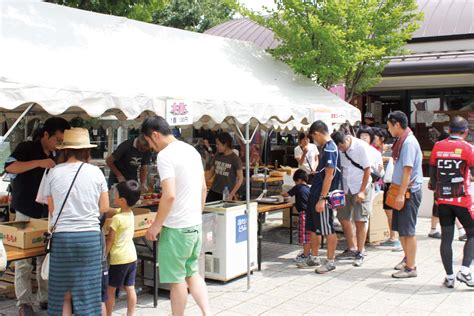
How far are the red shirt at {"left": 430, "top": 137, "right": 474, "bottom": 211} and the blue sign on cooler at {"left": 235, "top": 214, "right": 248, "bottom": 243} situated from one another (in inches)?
90.6

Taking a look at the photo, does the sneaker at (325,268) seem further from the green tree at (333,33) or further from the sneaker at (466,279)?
the green tree at (333,33)

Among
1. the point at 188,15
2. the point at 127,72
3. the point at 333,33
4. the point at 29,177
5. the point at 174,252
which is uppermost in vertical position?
the point at 188,15

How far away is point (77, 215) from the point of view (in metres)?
4.08

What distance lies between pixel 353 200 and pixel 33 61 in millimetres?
4576

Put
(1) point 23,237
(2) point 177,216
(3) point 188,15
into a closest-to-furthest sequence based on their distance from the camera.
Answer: (2) point 177,216 → (1) point 23,237 → (3) point 188,15

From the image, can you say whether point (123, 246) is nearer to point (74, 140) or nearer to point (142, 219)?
point (142, 219)

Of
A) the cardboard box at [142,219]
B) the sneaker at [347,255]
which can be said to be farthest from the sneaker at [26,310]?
the sneaker at [347,255]

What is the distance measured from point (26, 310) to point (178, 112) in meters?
2.35

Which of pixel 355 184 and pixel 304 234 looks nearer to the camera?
pixel 304 234

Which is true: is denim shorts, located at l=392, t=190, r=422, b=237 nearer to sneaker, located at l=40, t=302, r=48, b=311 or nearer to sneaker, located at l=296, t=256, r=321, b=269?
sneaker, located at l=296, t=256, r=321, b=269

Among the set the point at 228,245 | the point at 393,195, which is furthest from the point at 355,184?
the point at 228,245

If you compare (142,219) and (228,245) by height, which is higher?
(142,219)

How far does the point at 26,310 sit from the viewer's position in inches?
196

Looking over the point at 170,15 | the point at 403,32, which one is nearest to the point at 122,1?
the point at 403,32
